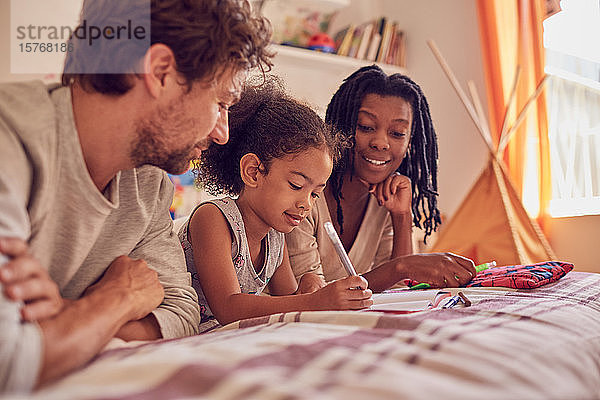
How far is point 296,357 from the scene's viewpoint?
58 centimetres

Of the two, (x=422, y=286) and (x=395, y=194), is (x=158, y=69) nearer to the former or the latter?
(x=422, y=286)

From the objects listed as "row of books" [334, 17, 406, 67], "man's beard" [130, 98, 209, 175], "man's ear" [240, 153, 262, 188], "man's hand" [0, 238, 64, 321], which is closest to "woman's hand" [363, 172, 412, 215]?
"man's ear" [240, 153, 262, 188]

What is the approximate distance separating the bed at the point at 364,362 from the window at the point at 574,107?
1930 millimetres

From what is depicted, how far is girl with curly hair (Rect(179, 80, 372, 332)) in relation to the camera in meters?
1.08

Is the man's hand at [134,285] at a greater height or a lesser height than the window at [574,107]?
lesser

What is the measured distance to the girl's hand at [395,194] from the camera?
1.64 metres

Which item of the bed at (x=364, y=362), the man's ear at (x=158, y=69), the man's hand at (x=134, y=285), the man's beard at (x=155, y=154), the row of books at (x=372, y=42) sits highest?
the row of books at (x=372, y=42)

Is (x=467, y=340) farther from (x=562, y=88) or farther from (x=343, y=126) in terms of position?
(x=562, y=88)

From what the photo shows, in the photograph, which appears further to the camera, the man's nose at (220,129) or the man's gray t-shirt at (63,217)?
the man's nose at (220,129)

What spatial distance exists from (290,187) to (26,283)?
0.70m

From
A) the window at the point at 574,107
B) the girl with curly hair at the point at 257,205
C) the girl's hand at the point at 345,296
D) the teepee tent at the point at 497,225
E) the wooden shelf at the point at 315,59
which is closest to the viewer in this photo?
the girl's hand at the point at 345,296

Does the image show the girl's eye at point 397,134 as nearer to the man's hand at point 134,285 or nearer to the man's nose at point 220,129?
the man's nose at point 220,129

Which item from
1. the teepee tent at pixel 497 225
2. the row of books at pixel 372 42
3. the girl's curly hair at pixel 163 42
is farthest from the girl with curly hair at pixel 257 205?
the row of books at pixel 372 42

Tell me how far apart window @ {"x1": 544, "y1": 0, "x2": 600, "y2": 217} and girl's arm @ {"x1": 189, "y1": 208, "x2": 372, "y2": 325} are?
193 centimetres
